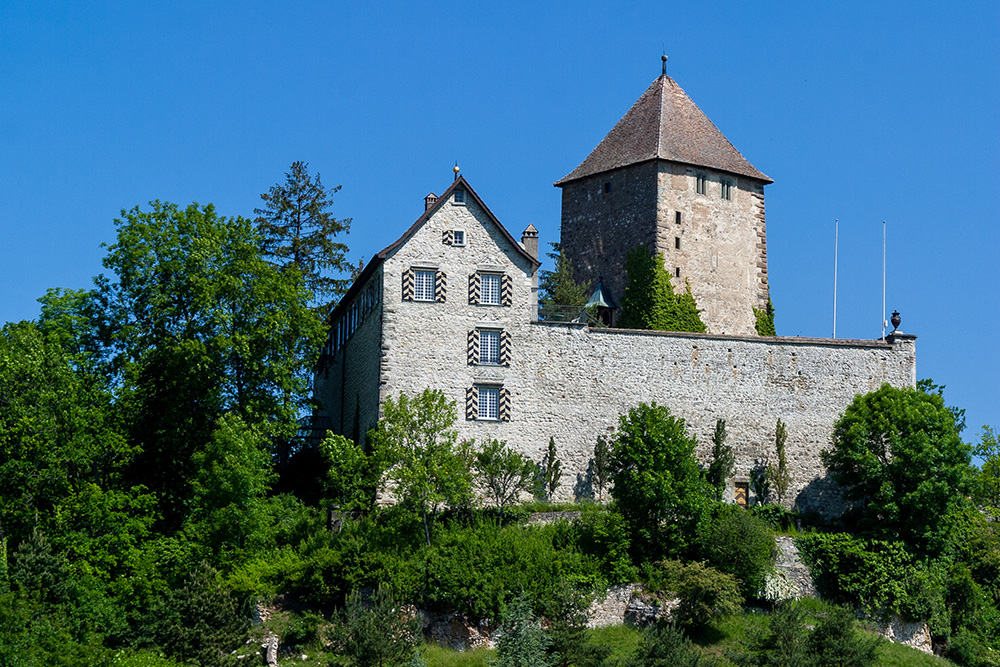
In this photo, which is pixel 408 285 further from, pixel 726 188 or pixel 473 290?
pixel 726 188

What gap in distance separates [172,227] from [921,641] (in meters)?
32.1

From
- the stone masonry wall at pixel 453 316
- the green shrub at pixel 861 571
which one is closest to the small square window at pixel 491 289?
the stone masonry wall at pixel 453 316

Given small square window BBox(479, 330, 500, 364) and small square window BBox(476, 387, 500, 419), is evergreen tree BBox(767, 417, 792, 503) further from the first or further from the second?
small square window BBox(479, 330, 500, 364)

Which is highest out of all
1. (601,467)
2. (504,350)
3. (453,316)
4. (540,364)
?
(453,316)

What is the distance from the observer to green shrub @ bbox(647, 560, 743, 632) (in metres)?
52.1

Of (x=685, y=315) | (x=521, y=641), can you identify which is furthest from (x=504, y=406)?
(x=685, y=315)

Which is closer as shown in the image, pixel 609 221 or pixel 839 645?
pixel 839 645

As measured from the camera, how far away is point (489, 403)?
57312mm


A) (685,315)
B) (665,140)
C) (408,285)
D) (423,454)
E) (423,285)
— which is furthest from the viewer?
(665,140)

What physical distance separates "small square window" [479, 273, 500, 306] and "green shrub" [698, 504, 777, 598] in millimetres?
11584

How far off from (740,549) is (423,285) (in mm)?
15196

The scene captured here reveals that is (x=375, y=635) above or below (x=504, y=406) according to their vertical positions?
below

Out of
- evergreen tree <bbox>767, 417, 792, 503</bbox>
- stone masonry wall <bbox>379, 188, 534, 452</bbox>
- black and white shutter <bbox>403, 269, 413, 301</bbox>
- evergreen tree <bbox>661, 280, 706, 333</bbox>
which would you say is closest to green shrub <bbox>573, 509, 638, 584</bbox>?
stone masonry wall <bbox>379, 188, 534, 452</bbox>

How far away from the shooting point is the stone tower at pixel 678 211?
224 feet
